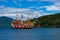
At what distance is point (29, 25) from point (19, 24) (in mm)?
11388

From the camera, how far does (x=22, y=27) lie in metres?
199

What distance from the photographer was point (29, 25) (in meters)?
192

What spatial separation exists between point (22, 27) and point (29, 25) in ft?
30.5

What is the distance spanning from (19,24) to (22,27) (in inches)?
137

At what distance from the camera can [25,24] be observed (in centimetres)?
19425

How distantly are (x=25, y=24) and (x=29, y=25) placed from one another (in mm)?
4202

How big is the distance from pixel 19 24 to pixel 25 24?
7.25 metres

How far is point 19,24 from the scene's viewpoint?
655 feet
